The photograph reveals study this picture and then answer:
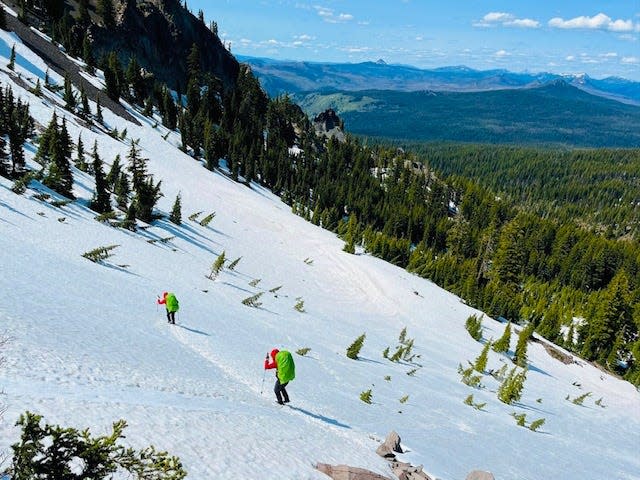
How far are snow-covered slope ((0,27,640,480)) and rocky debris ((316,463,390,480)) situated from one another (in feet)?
1.38

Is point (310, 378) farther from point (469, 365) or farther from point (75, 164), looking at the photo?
point (75, 164)

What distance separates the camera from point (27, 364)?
34.8 ft

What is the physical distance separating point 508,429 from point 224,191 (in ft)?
185

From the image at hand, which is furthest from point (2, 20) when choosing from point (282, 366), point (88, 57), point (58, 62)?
point (282, 366)

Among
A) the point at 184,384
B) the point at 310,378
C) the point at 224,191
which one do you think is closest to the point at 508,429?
the point at 310,378

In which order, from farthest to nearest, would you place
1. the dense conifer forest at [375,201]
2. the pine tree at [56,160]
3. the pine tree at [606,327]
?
1. the pine tree at [606,327]
2. the dense conifer forest at [375,201]
3. the pine tree at [56,160]

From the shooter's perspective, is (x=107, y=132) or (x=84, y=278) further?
(x=107, y=132)

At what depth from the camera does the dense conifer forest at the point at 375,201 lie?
2363 inches

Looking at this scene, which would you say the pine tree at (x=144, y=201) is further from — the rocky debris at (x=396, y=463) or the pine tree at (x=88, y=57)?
the pine tree at (x=88, y=57)

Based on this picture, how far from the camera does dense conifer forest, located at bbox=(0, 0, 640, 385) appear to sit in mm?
60031

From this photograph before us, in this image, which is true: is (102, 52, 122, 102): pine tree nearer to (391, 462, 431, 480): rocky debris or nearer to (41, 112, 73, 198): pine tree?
(41, 112, 73, 198): pine tree

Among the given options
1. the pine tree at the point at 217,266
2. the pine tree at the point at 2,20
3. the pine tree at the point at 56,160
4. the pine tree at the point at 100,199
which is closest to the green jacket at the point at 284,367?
the pine tree at the point at 217,266

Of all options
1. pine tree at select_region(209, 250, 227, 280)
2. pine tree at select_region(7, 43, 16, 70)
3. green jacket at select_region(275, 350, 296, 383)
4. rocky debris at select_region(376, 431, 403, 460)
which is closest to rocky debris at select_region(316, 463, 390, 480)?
rocky debris at select_region(376, 431, 403, 460)

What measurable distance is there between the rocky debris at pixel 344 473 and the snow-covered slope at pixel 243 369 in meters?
0.42
